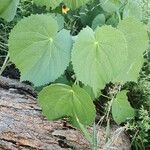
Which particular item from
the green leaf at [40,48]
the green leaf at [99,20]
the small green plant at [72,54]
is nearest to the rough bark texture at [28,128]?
the small green plant at [72,54]

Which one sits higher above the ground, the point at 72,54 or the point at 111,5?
the point at 111,5

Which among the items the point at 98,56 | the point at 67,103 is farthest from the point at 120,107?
the point at 98,56

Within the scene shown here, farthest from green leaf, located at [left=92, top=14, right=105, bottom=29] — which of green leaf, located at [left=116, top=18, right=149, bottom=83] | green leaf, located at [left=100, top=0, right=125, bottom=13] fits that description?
green leaf, located at [left=116, top=18, right=149, bottom=83]

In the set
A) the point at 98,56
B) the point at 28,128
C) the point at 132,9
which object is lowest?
the point at 28,128

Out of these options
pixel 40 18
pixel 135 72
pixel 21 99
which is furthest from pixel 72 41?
pixel 21 99

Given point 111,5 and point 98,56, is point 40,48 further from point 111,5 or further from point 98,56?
point 111,5

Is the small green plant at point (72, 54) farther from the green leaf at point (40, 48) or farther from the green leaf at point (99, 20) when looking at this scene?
the green leaf at point (99, 20)

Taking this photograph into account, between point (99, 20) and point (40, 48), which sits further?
point (99, 20)
